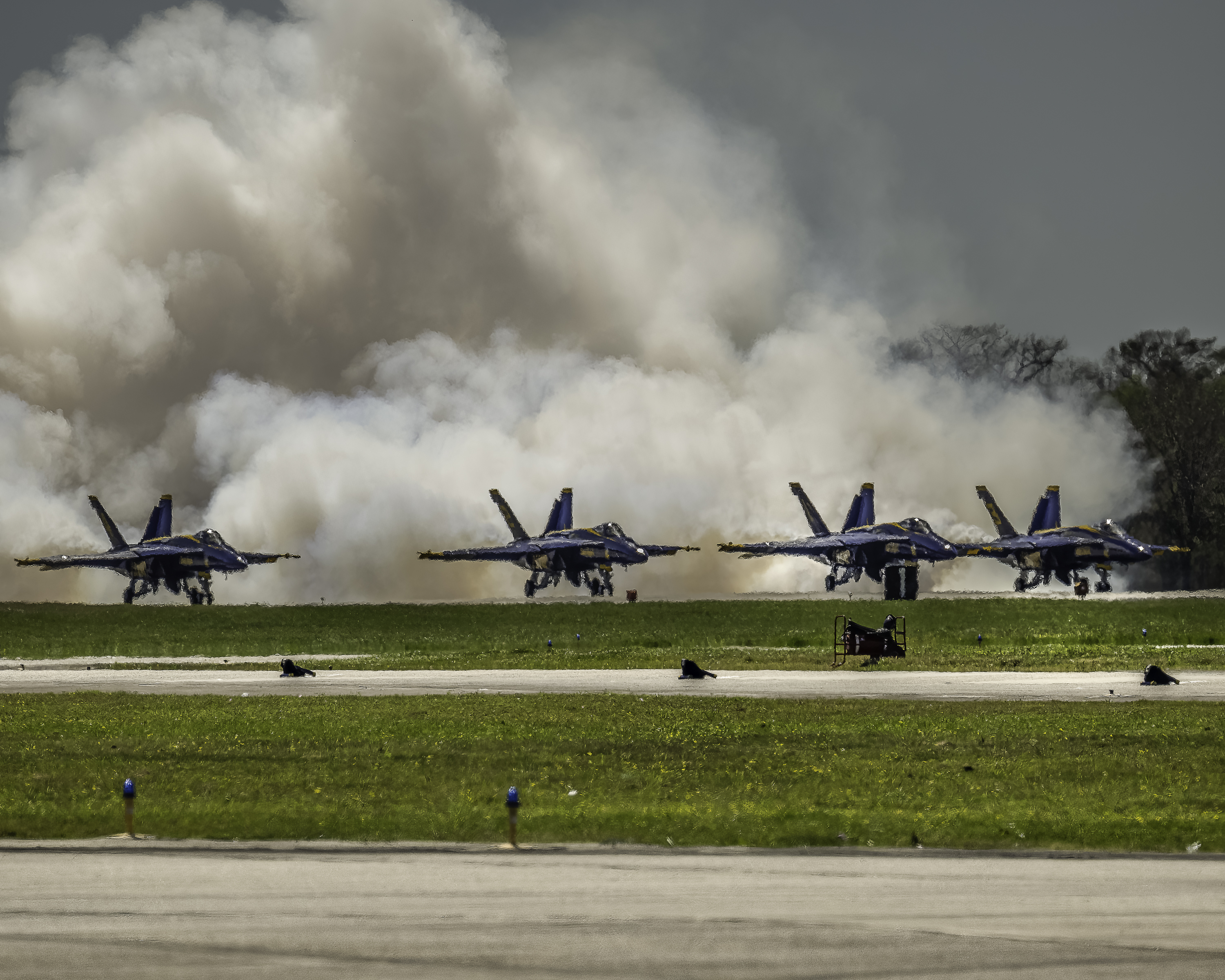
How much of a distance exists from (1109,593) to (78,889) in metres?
95.5

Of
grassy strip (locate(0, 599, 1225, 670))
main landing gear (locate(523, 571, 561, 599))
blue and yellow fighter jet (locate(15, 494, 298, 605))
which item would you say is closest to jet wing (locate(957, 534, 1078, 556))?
grassy strip (locate(0, 599, 1225, 670))

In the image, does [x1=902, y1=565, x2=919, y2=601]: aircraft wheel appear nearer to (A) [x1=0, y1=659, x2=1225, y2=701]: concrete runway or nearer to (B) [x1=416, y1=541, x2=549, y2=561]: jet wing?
(B) [x1=416, y1=541, x2=549, y2=561]: jet wing

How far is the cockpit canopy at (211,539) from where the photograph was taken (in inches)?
4331

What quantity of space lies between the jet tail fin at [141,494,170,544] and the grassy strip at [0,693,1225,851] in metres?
82.2

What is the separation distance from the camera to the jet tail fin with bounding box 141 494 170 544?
115750 mm

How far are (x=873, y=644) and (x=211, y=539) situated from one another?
233ft

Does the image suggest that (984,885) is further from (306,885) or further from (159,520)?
(159,520)

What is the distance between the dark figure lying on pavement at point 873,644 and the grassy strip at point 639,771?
1488cm

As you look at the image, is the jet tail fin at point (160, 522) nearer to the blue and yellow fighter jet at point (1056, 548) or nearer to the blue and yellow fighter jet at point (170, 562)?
the blue and yellow fighter jet at point (170, 562)

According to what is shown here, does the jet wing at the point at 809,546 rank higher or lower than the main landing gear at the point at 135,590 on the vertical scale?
higher

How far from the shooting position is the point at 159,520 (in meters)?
116

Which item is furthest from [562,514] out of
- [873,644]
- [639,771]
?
[639,771]

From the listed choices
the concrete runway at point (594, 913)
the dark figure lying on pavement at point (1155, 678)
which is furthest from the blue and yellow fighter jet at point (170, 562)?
the concrete runway at point (594, 913)

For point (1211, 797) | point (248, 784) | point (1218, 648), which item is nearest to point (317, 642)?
point (1218, 648)
